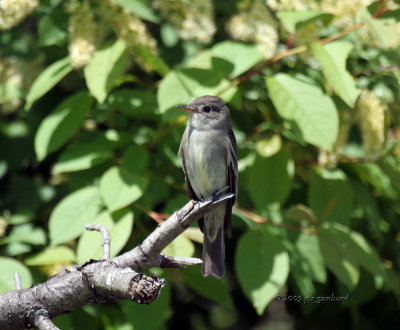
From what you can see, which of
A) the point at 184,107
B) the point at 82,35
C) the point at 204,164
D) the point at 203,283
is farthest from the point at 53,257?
the point at 82,35

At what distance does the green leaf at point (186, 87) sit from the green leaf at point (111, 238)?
524 mm

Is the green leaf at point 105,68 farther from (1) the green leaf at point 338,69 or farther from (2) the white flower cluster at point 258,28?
(1) the green leaf at point 338,69

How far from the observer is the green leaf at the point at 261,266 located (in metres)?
3.23

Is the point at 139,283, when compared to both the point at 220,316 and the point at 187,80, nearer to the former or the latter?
the point at 187,80

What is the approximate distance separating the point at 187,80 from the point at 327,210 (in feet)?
3.09

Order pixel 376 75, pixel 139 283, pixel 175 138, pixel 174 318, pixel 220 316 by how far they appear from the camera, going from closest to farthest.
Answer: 1. pixel 139 283
2. pixel 175 138
3. pixel 376 75
4. pixel 174 318
5. pixel 220 316

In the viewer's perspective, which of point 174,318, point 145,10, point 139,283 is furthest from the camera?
point 174,318

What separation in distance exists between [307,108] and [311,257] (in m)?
0.82

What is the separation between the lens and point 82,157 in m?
3.64

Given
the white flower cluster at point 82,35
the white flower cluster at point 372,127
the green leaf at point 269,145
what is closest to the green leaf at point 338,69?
the white flower cluster at point 372,127

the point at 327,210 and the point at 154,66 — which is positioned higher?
the point at 154,66

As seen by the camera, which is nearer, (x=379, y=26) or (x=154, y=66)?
(x=379, y=26)

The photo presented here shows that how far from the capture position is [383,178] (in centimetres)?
396

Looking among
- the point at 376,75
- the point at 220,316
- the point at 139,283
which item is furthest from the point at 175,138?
the point at 220,316
